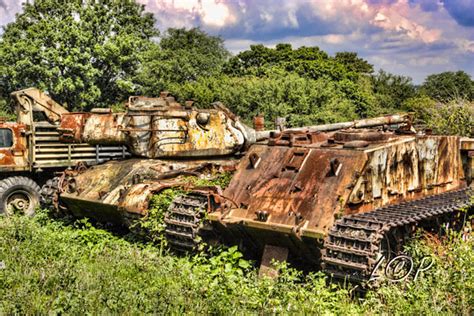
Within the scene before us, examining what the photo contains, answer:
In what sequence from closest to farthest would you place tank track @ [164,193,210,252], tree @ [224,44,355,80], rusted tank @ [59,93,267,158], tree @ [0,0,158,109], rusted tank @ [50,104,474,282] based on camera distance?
rusted tank @ [50,104,474,282] → tank track @ [164,193,210,252] → rusted tank @ [59,93,267,158] → tree @ [0,0,158,109] → tree @ [224,44,355,80]

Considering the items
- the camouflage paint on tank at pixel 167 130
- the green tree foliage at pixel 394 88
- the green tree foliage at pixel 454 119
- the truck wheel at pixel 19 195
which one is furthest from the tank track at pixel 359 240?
the green tree foliage at pixel 394 88

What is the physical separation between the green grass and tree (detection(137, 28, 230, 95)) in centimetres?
2708

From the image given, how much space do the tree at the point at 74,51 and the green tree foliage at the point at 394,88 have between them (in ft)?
61.5

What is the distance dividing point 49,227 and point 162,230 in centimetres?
372

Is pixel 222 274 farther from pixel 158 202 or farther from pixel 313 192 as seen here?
pixel 158 202

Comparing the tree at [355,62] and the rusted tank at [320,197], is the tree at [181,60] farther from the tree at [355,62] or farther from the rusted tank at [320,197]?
the rusted tank at [320,197]

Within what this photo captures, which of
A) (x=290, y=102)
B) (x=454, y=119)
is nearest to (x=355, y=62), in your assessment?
(x=290, y=102)

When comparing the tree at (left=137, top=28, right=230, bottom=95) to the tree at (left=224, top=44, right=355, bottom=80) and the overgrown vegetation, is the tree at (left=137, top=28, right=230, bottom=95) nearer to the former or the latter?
the overgrown vegetation

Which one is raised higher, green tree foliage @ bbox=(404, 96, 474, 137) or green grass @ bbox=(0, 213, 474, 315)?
green tree foliage @ bbox=(404, 96, 474, 137)

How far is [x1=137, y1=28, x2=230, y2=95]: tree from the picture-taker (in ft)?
119

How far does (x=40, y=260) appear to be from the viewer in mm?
9352

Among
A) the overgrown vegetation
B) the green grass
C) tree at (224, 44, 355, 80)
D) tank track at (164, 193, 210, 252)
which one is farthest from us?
tree at (224, 44, 355, 80)

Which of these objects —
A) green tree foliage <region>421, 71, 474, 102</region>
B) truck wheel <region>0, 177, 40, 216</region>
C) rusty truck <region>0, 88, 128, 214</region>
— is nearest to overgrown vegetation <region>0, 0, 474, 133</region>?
rusty truck <region>0, 88, 128, 214</region>

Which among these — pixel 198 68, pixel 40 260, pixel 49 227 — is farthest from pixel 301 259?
pixel 198 68
